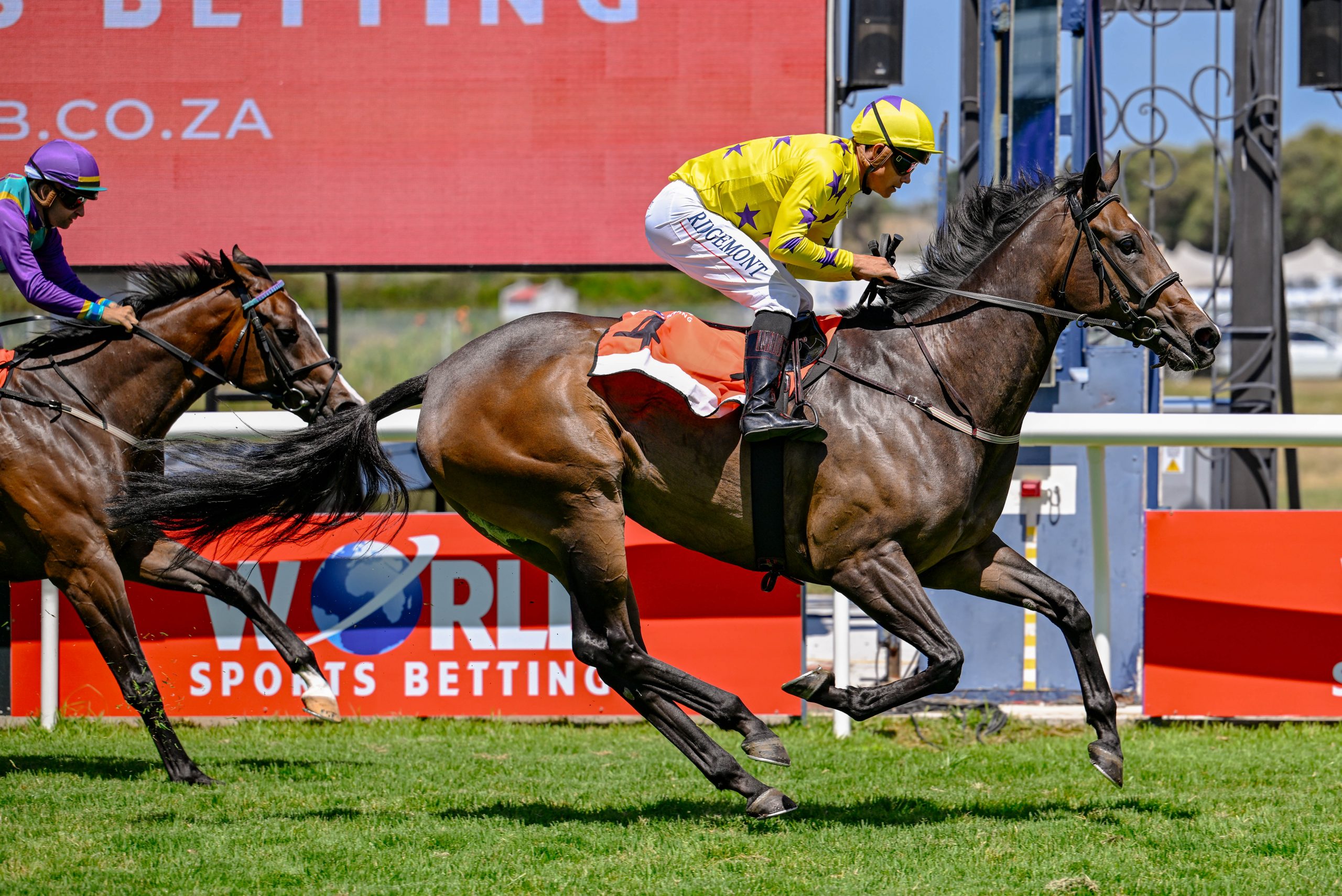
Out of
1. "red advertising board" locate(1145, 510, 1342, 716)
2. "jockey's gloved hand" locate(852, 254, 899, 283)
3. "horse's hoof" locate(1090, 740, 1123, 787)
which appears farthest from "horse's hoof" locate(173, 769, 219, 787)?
"red advertising board" locate(1145, 510, 1342, 716)

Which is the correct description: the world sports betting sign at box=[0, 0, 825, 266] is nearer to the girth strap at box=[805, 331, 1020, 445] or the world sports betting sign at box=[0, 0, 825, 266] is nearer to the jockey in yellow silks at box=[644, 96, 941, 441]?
the jockey in yellow silks at box=[644, 96, 941, 441]

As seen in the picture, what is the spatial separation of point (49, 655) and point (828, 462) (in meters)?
3.63

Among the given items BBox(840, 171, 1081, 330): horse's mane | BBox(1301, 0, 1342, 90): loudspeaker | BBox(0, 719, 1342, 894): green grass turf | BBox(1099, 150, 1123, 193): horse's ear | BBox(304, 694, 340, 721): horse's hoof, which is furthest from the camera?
BBox(1301, 0, 1342, 90): loudspeaker

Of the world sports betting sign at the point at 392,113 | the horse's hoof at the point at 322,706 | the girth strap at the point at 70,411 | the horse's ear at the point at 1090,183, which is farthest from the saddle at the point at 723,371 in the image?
the world sports betting sign at the point at 392,113

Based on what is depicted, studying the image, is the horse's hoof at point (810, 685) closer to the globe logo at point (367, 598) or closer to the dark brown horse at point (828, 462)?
the dark brown horse at point (828, 462)

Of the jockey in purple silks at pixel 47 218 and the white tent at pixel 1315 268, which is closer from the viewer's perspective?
the jockey in purple silks at pixel 47 218

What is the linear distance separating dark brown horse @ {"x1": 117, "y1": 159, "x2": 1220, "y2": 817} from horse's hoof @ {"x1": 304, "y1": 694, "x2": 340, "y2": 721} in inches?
25.6

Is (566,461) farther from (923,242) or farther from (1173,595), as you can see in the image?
(1173,595)

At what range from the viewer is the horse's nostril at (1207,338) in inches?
155

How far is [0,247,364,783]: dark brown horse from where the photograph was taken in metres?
4.82

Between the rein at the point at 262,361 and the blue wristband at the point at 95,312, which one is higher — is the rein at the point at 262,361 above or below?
below

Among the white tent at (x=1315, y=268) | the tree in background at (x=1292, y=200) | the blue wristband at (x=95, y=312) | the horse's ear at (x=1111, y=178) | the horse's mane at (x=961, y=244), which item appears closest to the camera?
the horse's ear at (x=1111, y=178)

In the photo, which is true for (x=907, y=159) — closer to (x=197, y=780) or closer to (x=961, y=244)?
(x=961, y=244)

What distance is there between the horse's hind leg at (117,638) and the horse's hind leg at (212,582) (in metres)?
0.24
